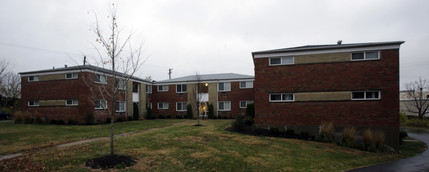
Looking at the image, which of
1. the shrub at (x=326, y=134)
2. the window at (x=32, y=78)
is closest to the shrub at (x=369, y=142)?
the shrub at (x=326, y=134)

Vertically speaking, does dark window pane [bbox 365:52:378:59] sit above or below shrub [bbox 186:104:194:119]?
above

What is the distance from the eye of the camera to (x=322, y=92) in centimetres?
1532

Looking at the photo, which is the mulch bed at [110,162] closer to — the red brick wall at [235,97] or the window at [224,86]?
the red brick wall at [235,97]

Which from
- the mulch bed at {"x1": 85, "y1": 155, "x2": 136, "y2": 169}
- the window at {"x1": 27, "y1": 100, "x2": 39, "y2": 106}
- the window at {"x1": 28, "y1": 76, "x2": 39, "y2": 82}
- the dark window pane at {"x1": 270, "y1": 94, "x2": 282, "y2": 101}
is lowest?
the mulch bed at {"x1": 85, "y1": 155, "x2": 136, "y2": 169}

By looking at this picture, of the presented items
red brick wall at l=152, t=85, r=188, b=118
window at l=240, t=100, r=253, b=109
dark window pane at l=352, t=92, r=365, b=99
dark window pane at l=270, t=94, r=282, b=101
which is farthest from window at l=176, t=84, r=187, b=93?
dark window pane at l=352, t=92, r=365, b=99

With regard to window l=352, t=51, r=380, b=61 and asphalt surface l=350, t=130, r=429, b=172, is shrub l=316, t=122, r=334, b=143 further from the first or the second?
window l=352, t=51, r=380, b=61

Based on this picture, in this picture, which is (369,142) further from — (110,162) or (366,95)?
(110,162)

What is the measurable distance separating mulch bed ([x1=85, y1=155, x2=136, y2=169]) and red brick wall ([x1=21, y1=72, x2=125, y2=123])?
14942 mm

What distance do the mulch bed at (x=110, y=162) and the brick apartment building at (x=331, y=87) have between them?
1122cm

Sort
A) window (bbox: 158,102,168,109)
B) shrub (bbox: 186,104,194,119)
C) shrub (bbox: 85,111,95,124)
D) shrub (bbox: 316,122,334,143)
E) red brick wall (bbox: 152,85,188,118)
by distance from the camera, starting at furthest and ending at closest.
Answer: window (bbox: 158,102,168,109)
red brick wall (bbox: 152,85,188,118)
shrub (bbox: 186,104,194,119)
shrub (bbox: 85,111,95,124)
shrub (bbox: 316,122,334,143)

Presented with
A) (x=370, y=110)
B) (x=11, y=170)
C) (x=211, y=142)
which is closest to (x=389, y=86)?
(x=370, y=110)

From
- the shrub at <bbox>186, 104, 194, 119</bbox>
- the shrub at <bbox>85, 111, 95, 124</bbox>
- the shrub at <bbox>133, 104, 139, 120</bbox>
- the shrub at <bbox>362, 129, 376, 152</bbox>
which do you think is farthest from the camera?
the shrub at <bbox>186, 104, 194, 119</bbox>

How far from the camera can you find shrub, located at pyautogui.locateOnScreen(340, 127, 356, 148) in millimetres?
13125

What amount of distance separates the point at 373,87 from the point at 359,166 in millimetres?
8056
